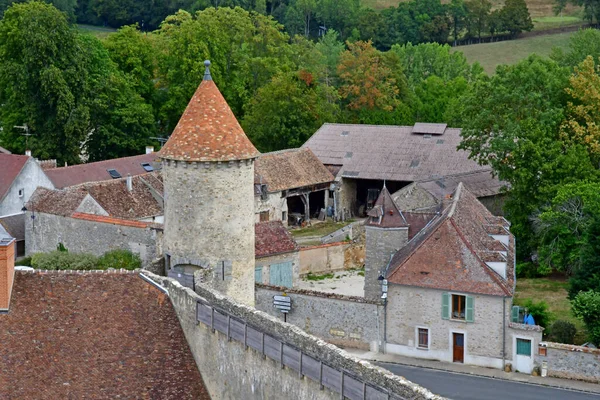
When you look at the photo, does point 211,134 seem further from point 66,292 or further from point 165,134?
point 165,134

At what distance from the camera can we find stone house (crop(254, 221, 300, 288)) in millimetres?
53094

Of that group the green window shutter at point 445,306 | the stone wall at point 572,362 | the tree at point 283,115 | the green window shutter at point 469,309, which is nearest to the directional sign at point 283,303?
the green window shutter at point 445,306

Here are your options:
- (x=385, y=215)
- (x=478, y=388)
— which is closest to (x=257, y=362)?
(x=478, y=388)

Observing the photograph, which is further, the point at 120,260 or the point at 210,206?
the point at 120,260

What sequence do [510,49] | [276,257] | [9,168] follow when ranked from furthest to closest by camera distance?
1. [510,49]
2. [9,168]
3. [276,257]

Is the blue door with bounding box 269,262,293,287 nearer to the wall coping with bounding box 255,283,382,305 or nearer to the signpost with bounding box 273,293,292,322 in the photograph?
the wall coping with bounding box 255,283,382,305

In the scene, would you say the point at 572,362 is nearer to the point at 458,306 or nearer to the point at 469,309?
the point at 469,309

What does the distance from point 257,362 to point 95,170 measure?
41.6 m

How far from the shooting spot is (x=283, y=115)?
7744cm

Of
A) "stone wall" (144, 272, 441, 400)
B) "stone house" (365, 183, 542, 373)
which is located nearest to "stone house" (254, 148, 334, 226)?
"stone house" (365, 183, 542, 373)

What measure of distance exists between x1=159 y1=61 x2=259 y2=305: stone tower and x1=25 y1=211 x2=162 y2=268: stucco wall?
48.5 feet

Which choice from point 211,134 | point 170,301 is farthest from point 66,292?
point 211,134

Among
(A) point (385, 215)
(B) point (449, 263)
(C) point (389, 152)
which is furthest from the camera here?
(C) point (389, 152)

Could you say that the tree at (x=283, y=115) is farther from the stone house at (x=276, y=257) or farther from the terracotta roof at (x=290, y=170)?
the stone house at (x=276, y=257)
